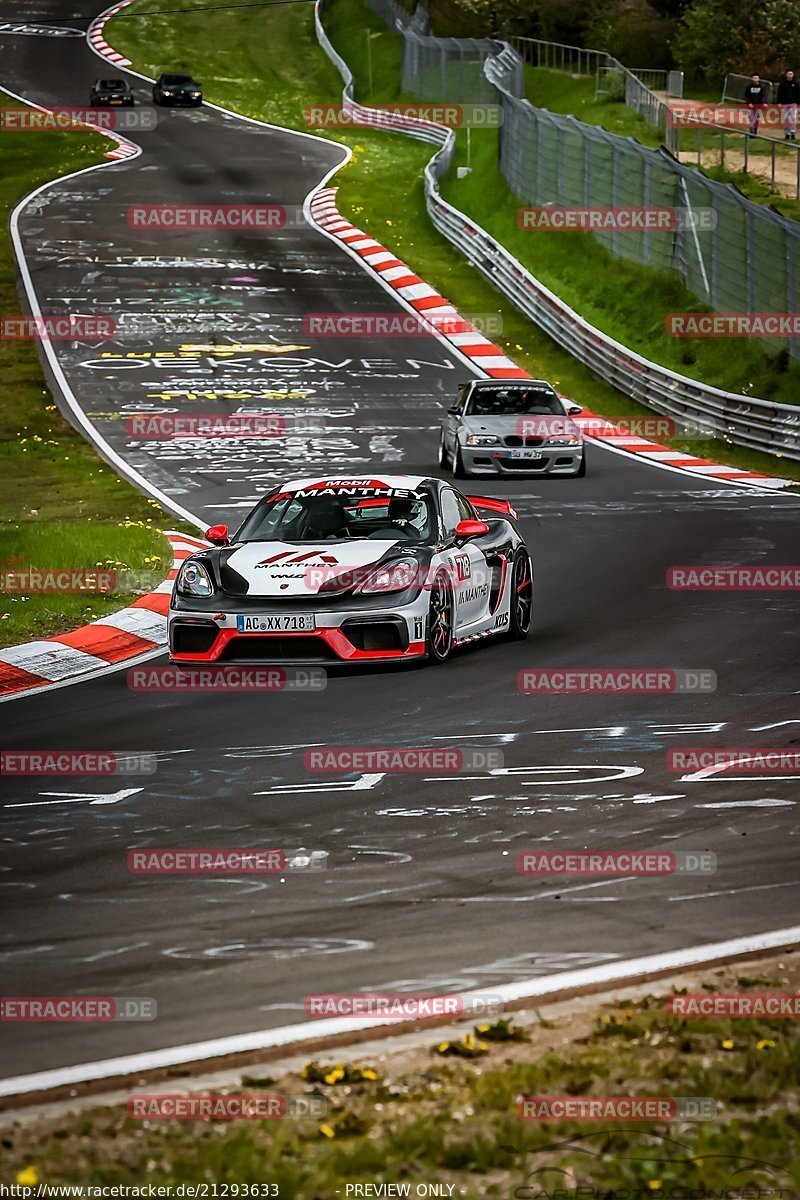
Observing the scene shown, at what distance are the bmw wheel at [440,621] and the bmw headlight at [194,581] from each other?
57.5 inches

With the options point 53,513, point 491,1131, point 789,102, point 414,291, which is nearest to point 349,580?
point 491,1131

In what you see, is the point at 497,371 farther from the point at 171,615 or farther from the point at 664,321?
the point at 171,615

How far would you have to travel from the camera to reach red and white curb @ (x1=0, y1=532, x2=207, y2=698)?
1298cm

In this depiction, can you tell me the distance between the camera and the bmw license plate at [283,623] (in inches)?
471

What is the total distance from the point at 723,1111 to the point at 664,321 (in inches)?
1154

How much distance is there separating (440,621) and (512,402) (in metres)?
12.4

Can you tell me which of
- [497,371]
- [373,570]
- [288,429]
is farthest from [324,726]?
[497,371]

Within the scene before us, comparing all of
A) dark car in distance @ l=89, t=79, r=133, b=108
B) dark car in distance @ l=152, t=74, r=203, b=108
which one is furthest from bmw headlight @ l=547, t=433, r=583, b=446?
dark car in distance @ l=152, t=74, r=203, b=108

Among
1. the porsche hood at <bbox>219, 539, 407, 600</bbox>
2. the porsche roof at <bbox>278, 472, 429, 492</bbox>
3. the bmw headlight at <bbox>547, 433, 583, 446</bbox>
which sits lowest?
the bmw headlight at <bbox>547, 433, 583, 446</bbox>

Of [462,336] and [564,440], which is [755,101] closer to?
[462,336]

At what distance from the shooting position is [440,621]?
12578 millimetres

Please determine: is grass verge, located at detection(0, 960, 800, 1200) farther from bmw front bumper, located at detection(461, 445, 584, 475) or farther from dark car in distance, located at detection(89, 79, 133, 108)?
dark car in distance, located at detection(89, 79, 133, 108)

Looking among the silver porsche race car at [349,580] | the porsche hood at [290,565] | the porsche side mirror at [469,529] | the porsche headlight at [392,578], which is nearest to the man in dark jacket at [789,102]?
the silver porsche race car at [349,580]

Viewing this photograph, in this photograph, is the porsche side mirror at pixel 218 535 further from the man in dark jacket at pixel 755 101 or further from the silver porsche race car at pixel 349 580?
the man in dark jacket at pixel 755 101
